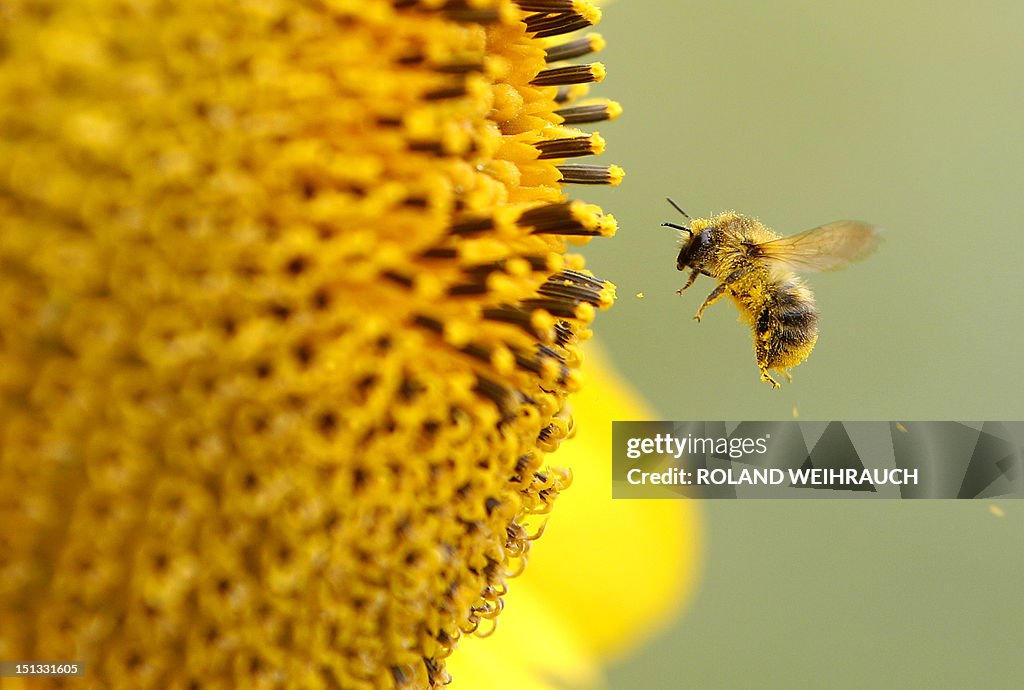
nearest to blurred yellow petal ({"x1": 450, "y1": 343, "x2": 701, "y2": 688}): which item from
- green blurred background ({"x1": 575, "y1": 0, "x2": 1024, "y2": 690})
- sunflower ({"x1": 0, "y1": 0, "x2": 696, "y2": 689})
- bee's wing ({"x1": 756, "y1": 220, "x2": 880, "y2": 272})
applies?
green blurred background ({"x1": 575, "y1": 0, "x2": 1024, "y2": 690})

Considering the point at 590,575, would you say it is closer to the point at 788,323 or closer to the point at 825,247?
the point at 788,323

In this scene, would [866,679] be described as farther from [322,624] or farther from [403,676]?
[322,624]

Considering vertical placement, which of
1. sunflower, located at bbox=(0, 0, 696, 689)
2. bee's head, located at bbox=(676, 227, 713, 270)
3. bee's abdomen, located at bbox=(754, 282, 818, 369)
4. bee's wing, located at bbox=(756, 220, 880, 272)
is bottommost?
sunflower, located at bbox=(0, 0, 696, 689)

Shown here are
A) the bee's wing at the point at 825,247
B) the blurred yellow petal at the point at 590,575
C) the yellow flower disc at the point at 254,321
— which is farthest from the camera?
the blurred yellow petal at the point at 590,575

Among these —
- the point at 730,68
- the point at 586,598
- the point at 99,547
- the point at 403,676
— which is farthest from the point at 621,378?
the point at 99,547

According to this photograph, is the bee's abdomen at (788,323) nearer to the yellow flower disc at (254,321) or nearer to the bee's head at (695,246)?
the bee's head at (695,246)

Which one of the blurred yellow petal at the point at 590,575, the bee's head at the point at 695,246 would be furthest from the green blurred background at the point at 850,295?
the bee's head at the point at 695,246

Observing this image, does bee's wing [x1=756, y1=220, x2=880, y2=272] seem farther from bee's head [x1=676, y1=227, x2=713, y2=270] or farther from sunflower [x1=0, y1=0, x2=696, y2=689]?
sunflower [x1=0, y1=0, x2=696, y2=689]
